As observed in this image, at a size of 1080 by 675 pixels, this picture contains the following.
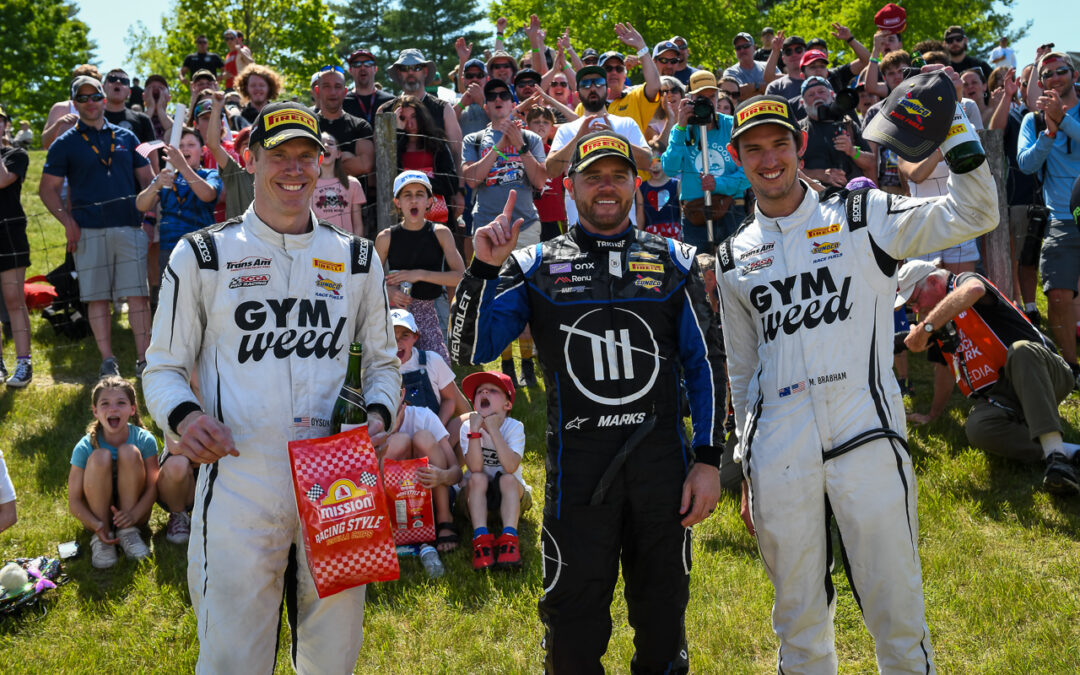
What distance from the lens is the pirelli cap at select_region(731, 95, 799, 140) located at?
405 cm

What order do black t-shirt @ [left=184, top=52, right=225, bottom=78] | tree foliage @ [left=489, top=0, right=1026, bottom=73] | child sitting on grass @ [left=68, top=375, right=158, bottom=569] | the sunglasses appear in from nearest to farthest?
child sitting on grass @ [left=68, top=375, right=158, bottom=569]
the sunglasses
black t-shirt @ [left=184, top=52, right=225, bottom=78]
tree foliage @ [left=489, top=0, right=1026, bottom=73]

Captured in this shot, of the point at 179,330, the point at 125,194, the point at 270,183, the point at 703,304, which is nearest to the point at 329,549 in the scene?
the point at 179,330

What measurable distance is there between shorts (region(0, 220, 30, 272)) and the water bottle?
599 centimetres

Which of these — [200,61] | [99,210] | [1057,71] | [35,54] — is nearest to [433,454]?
[99,210]

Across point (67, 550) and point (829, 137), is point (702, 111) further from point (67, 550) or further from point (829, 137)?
point (67, 550)

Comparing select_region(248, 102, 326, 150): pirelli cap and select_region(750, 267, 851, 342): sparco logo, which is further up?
select_region(248, 102, 326, 150): pirelli cap

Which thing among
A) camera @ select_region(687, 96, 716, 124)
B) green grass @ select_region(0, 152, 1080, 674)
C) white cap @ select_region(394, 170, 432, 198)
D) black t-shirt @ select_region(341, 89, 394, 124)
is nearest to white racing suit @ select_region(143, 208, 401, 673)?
green grass @ select_region(0, 152, 1080, 674)

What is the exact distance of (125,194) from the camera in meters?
9.52

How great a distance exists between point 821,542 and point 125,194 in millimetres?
8036

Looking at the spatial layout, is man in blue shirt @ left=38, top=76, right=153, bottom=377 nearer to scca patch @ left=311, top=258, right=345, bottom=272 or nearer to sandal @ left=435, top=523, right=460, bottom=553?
sandal @ left=435, top=523, right=460, bottom=553

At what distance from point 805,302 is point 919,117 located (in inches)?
32.9

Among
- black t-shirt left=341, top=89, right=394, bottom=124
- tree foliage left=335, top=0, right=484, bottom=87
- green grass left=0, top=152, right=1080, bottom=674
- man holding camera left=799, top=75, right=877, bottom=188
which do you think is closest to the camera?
green grass left=0, top=152, right=1080, bottom=674

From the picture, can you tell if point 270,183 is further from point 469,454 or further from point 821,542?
point 469,454

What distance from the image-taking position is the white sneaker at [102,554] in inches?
252
